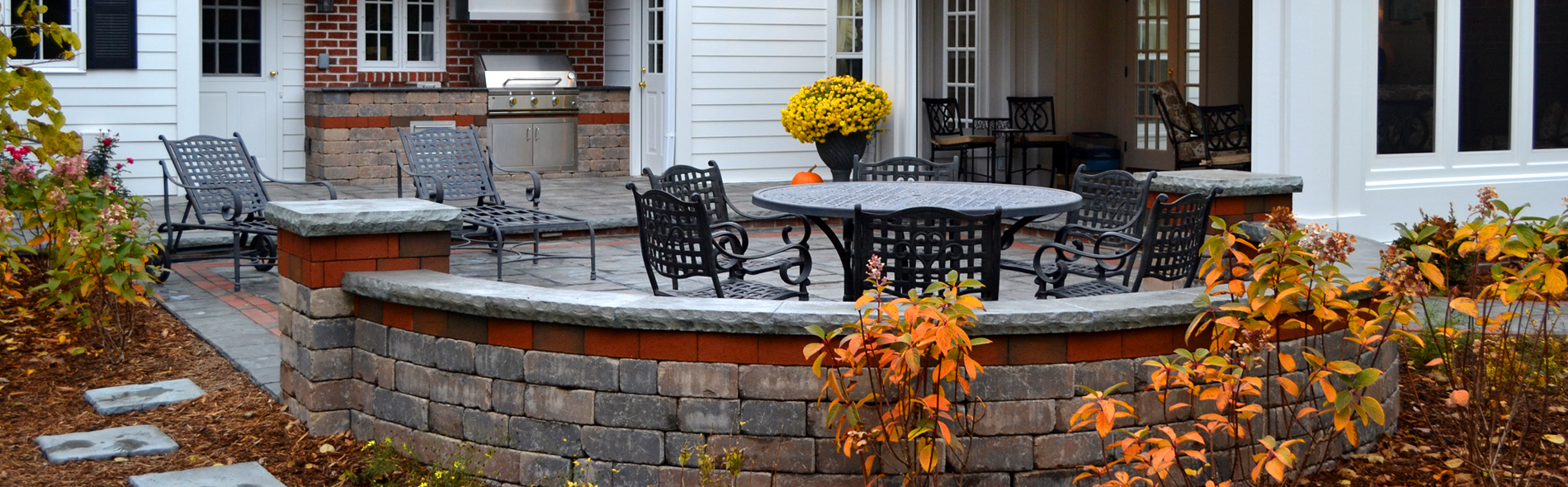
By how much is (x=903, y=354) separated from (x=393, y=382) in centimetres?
172

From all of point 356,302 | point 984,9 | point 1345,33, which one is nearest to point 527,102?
point 984,9

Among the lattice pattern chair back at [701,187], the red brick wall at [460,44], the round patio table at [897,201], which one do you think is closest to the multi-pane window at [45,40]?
the red brick wall at [460,44]

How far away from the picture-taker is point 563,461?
3.90m

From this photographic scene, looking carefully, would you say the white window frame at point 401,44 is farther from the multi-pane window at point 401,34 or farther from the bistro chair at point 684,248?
the bistro chair at point 684,248

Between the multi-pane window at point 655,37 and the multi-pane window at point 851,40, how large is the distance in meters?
1.48

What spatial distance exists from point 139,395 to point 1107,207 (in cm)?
369

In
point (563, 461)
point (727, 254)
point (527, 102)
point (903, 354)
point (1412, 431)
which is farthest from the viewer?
point (527, 102)

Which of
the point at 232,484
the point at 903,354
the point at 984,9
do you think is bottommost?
the point at 232,484

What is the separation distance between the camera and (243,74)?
11.8 metres

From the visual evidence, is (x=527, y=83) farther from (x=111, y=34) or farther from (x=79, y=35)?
(x=79, y=35)

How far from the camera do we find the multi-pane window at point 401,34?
1233cm

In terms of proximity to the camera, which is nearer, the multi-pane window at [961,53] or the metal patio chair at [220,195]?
the metal patio chair at [220,195]

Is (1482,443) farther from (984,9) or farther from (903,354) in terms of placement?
(984,9)

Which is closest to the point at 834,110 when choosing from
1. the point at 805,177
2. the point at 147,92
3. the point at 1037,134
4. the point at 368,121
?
the point at 805,177
